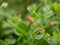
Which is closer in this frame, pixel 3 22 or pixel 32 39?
pixel 32 39

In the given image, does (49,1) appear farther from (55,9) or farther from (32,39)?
(32,39)

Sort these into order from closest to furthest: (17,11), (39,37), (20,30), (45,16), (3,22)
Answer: (39,37) < (20,30) < (45,16) < (3,22) < (17,11)

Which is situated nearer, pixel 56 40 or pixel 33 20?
pixel 56 40

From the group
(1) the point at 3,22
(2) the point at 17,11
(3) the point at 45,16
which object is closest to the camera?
(3) the point at 45,16

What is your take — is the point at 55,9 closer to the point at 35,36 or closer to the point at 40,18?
the point at 40,18

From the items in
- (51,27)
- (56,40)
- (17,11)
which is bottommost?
(56,40)

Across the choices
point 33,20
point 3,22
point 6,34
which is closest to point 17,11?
point 3,22

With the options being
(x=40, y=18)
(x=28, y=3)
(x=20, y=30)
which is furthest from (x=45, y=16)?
(x=28, y=3)

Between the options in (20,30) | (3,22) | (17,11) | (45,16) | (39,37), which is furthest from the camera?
(17,11)

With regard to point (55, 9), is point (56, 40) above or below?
below
